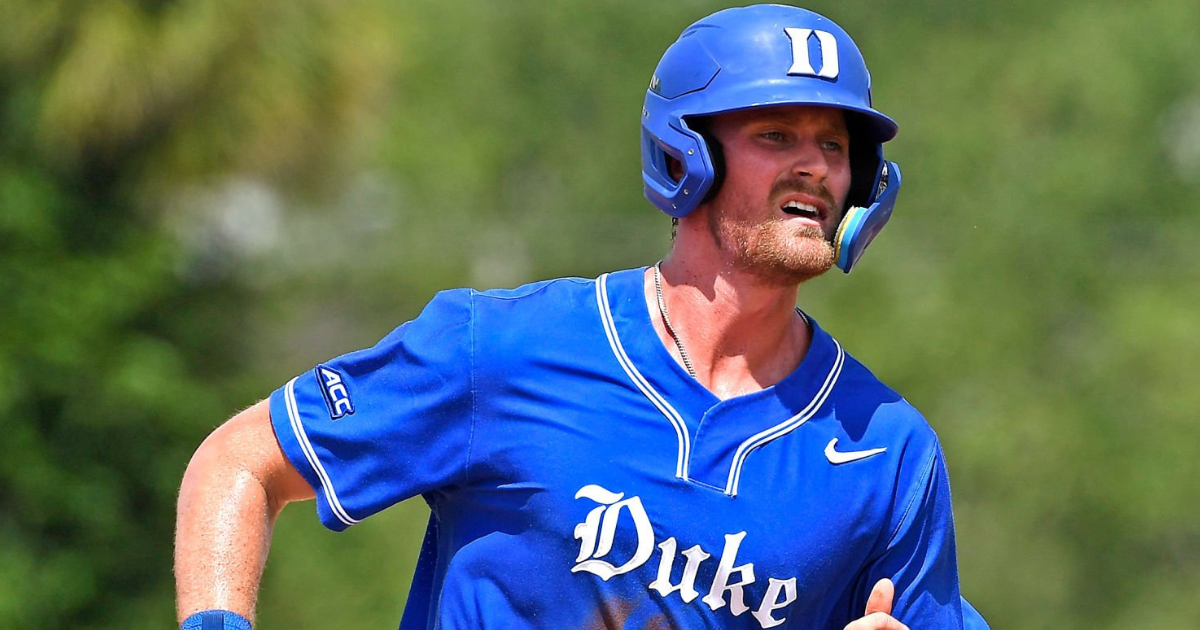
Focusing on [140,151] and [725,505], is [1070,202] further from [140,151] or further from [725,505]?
[725,505]

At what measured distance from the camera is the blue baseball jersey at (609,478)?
4293 mm

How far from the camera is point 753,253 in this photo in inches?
175

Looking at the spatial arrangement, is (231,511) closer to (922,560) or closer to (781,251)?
(781,251)

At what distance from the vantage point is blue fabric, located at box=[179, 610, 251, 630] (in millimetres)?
4051

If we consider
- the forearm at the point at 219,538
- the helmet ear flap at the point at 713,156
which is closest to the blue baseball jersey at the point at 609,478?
the forearm at the point at 219,538

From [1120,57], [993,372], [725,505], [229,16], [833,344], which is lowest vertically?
[993,372]

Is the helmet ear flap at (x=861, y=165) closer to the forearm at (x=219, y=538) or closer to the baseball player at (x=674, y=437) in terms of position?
the baseball player at (x=674, y=437)

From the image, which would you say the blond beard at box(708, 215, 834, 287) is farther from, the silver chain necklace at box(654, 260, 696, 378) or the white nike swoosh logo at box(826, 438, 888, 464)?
the white nike swoosh logo at box(826, 438, 888, 464)

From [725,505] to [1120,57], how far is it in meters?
32.1

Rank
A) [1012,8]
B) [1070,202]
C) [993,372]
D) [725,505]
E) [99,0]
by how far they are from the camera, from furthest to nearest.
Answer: [1012,8] → [1070,202] → [993,372] → [99,0] → [725,505]

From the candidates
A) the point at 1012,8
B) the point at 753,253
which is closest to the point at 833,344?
the point at 753,253

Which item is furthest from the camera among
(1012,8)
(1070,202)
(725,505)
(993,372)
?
(1012,8)

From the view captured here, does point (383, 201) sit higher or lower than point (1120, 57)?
lower

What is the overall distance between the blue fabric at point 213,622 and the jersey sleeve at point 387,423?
0.38 meters
